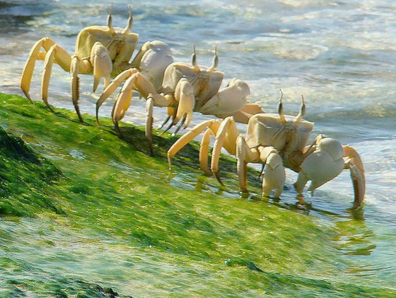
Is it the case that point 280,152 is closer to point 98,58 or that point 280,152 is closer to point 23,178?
point 98,58

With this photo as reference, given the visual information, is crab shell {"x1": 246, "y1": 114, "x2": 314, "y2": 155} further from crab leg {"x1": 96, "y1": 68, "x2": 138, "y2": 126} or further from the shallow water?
crab leg {"x1": 96, "y1": 68, "x2": 138, "y2": 126}

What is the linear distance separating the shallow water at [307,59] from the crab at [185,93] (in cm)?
120

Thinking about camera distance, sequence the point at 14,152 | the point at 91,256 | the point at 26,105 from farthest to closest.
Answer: the point at 26,105 < the point at 14,152 < the point at 91,256

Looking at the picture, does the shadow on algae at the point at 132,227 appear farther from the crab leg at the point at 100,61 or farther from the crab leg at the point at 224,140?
the crab leg at the point at 100,61


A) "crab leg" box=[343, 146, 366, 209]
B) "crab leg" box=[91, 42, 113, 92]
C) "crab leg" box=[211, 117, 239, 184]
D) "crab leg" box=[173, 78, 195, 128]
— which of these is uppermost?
"crab leg" box=[91, 42, 113, 92]

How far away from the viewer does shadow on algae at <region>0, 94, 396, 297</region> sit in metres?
3.30

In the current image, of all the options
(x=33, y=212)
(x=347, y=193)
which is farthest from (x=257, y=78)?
(x=33, y=212)

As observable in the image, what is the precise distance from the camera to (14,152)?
5418 millimetres

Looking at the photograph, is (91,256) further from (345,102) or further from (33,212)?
(345,102)

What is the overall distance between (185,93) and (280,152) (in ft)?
3.64

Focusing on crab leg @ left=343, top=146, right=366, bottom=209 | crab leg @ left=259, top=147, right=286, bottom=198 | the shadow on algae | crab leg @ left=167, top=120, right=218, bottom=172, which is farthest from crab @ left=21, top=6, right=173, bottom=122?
crab leg @ left=343, top=146, right=366, bottom=209

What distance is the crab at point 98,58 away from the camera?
8.10 metres

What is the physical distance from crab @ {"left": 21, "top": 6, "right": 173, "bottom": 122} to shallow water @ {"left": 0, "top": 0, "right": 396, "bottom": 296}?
1993 mm

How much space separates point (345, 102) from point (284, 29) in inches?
283
